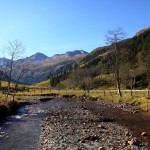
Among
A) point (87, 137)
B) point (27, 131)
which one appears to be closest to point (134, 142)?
point (87, 137)

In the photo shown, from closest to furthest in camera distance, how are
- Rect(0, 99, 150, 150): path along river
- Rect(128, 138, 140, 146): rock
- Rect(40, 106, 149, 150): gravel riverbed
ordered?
Rect(40, 106, 149, 150): gravel riverbed → Rect(128, 138, 140, 146): rock → Rect(0, 99, 150, 150): path along river

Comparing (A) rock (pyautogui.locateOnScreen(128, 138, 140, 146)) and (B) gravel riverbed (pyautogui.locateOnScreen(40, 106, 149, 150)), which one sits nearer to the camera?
(B) gravel riverbed (pyautogui.locateOnScreen(40, 106, 149, 150))

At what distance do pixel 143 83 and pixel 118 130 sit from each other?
344ft

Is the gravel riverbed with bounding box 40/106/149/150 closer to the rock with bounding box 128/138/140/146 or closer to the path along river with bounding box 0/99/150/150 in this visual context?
the rock with bounding box 128/138/140/146

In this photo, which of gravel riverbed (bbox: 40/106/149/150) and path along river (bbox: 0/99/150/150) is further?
path along river (bbox: 0/99/150/150)

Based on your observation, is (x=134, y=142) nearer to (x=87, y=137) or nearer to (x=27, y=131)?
(x=87, y=137)

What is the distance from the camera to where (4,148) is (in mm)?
24594

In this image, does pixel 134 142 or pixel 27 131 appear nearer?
pixel 134 142

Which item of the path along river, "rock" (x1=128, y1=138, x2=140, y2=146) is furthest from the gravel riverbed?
the path along river

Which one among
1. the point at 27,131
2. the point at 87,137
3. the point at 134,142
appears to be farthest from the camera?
the point at 27,131

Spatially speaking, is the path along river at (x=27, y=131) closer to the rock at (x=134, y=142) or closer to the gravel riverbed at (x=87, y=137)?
the gravel riverbed at (x=87, y=137)

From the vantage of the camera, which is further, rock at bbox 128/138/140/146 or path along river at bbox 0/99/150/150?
path along river at bbox 0/99/150/150

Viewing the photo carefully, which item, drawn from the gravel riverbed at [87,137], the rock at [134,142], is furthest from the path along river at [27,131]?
the rock at [134,142]

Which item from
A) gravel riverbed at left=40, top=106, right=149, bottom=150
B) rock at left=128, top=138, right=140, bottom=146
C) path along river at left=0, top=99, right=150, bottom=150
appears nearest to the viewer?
gravel riverbed at left=40, top=106, right=149, bottom=150
